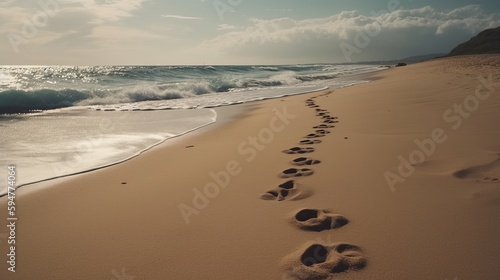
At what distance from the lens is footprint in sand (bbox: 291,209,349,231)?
2150mm

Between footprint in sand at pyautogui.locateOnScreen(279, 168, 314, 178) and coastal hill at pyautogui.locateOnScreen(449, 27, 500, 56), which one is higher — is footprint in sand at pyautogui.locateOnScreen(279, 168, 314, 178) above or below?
below

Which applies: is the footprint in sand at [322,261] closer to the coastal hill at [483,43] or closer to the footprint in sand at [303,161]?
A: the footprint in sand at [303,161]

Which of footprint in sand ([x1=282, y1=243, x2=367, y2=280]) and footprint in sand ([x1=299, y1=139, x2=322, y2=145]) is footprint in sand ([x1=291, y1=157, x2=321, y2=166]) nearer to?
footprint in sand ([x1=299, y1=139, x2=322, y2=145])

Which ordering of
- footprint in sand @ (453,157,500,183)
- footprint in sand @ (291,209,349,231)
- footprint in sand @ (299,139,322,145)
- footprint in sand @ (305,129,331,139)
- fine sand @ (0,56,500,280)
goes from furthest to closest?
footprint in sand @ (305,129,331,139) < footprint in sand @ (299,139,322,145) < footprint in sand @ (453,157,500,183) < footprint in sand @ (291,209,349,231) < fine sand @ (0,56,500,280)

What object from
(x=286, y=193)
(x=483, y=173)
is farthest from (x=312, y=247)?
(x=483, y=173)

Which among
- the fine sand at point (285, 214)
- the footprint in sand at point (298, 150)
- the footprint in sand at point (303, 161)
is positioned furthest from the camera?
the footprint in sand at point (298, 150)

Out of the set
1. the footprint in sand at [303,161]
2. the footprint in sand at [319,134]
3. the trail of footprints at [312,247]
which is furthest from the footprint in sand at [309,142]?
the trail of footprints at [312,247]

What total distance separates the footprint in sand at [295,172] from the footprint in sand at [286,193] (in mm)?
254

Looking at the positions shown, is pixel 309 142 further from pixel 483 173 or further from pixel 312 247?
pixel 312 247

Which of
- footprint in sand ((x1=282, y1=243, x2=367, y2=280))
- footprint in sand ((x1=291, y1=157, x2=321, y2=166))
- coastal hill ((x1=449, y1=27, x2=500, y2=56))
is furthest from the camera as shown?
coastal hill ((x1=449, y1=27, x2=500, y2=56))

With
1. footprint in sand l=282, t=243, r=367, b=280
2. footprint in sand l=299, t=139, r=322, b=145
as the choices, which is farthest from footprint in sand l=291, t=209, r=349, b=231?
footprint in sand l=299, t=139, r=322, b=145

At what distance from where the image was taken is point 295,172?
335 cm

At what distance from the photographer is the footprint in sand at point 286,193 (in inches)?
107

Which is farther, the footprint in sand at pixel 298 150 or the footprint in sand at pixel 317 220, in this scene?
the footprint in sand at pixel 298 150
